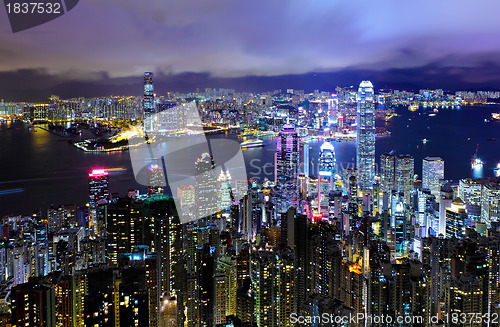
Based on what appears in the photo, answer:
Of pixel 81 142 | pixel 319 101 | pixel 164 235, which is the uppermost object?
pixel 319 101

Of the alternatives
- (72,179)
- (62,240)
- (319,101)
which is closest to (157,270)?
(62,240)

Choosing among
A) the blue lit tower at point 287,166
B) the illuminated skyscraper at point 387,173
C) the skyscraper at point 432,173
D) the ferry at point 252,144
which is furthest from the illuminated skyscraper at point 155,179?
the skyscraper at point 432,173

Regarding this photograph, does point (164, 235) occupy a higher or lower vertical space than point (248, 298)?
higher

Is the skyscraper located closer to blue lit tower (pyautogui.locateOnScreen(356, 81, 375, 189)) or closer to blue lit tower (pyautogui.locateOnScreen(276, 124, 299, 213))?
blue lit tower (pyautogui.locateOnScreen(356, 81, 375, 189))

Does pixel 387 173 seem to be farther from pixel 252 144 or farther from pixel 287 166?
pixel 252 144

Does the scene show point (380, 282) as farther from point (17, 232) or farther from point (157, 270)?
point (17, 232)

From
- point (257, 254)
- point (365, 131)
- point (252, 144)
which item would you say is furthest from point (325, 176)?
point (257, 254)

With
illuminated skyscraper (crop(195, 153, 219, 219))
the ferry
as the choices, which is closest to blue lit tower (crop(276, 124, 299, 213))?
the ferry
